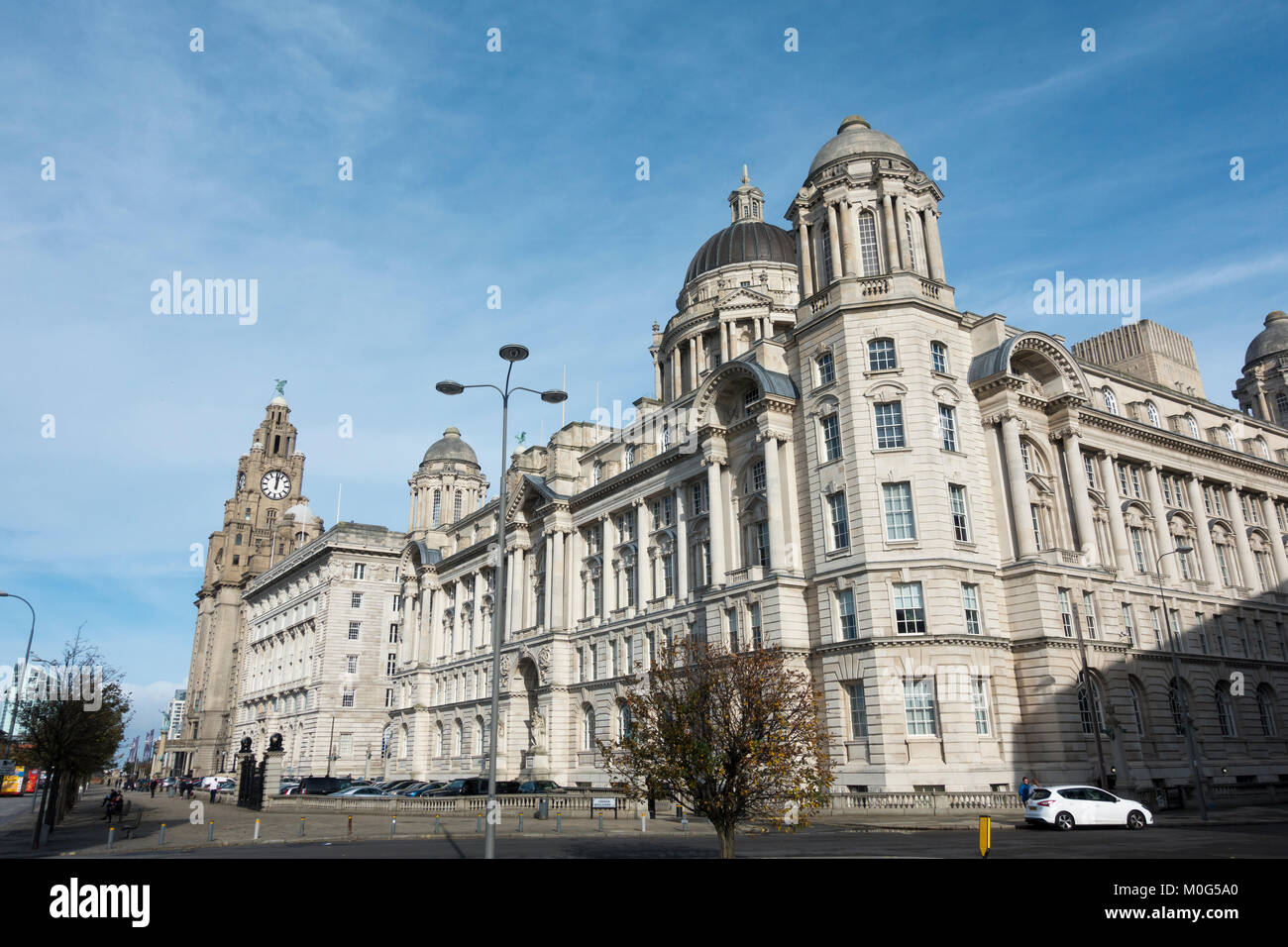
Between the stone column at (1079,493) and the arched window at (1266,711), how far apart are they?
1708 cm

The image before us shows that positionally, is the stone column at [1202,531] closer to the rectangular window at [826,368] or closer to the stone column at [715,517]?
the rectangular window at [826,368]

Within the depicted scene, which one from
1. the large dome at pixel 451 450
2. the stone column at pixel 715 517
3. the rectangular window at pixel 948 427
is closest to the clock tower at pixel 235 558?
the large dome at pixel 451 450

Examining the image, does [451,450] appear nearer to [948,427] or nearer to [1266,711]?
[948,427]

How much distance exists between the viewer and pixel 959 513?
42844 mm

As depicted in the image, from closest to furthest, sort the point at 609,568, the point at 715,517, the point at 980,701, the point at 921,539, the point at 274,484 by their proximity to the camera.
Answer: the point at 980,701, the point at 921,539, the point at 715,517, the point at 609,568, the point at 274,484

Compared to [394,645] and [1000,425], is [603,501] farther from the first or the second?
[394,645]

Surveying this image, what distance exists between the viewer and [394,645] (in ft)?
318

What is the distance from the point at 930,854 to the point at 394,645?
84.4 meters

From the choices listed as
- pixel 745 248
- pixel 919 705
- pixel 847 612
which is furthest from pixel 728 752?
pixel 745 248

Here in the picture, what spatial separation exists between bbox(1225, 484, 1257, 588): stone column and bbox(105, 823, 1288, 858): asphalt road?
34544mm

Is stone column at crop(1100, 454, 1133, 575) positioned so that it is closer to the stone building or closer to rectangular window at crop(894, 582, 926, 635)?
the stone building

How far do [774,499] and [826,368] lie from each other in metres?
7.37
